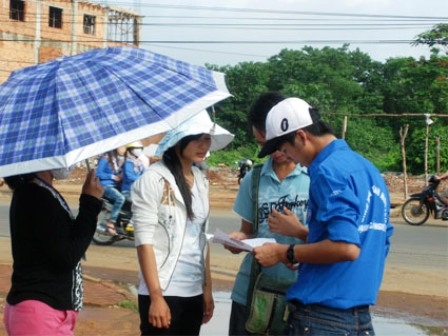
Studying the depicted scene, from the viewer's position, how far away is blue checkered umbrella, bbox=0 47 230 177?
2811 mm

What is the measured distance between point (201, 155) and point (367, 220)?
1135 millimetres

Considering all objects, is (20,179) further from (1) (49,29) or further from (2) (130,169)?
(1) (49,29)

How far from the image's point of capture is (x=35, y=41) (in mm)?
37906

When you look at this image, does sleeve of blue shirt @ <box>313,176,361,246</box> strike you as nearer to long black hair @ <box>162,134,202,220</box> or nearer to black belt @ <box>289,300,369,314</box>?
black belt @ <box>289,300,369,314</box>

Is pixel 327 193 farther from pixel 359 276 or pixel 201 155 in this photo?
pixel 201 155

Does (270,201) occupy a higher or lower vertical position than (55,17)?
lower

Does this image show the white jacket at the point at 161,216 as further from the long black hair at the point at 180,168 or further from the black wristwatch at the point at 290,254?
the black wristwatch at the point at 290,254

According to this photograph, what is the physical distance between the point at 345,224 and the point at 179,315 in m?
1.22

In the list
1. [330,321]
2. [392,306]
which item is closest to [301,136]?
[330,321]

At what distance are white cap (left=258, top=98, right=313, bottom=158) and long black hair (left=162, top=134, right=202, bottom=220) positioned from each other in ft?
2.31

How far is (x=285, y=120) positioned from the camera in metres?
2.90

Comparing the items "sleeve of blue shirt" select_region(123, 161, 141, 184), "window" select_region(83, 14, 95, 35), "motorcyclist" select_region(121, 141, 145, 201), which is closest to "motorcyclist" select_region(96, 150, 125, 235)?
"motorcyclist" select_region(121, 141, 145, 201)

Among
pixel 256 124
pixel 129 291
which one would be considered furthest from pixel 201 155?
pixel 129 291

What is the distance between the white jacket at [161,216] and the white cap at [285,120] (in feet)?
2.40
